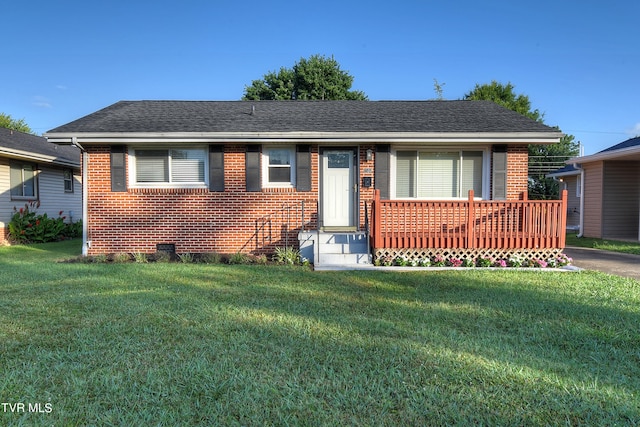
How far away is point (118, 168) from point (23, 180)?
6.84 metres

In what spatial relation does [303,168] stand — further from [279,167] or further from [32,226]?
[32,226]

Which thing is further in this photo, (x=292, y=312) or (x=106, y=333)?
(x=292, y=312)

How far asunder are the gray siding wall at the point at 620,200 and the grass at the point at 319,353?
29.7ft

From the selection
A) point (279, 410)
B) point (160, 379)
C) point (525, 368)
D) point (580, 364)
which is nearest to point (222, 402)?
point (279, 410)

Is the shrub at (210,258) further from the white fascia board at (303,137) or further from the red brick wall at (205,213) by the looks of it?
the white fascia board at (303,137)

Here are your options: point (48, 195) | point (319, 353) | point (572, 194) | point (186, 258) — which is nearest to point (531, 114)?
point (572, 194)

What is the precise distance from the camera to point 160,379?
2705mm

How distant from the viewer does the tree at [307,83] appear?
28.5 m

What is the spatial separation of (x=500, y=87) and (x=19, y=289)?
118 feet

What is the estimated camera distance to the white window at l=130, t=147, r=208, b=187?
28.4 ft

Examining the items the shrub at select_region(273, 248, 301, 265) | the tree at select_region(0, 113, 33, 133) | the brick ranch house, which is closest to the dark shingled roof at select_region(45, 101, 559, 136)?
the brick ranch house

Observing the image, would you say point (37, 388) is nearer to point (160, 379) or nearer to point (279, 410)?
point (160, 379)

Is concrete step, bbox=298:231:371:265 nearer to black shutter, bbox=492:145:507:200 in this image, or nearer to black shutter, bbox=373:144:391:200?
black shutter, bbox=373:144:391:200

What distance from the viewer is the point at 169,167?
28.4 ft
